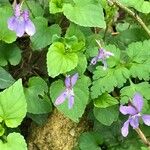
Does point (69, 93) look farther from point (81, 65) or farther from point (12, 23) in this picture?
point (12, 23)

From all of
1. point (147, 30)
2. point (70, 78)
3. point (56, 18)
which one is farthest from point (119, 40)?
point (70, 78)

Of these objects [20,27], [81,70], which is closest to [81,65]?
[81,70]

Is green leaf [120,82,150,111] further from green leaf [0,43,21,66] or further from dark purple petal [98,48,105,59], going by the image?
green leaf [0,43,21,66]

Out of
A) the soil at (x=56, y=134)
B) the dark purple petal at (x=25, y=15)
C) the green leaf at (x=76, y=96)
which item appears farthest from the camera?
the soil at (x=56, y=134)

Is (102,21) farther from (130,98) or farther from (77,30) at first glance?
(130,98)

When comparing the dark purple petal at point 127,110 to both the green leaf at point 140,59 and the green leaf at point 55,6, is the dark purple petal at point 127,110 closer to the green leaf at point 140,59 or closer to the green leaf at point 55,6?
the green leaf at point 140,59

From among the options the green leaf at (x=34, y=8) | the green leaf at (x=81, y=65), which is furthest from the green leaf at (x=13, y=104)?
the green leaf at (x=34, y=8)
